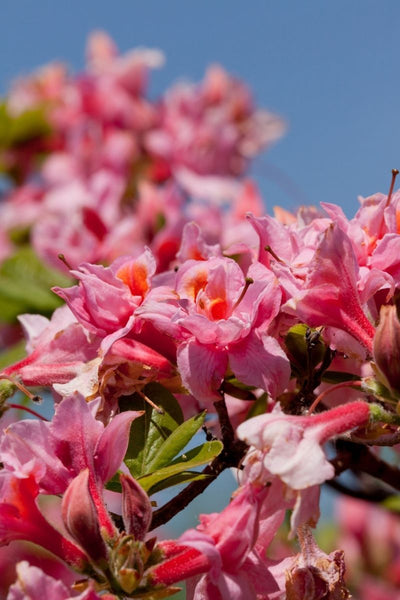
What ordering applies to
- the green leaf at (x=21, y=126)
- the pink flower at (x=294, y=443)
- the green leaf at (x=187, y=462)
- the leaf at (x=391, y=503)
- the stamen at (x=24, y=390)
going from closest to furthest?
the pink flower at (x=294, y=443), the green leaf at (x=187, y=462), the stamen at (x=24, y=390), the leaf at (x=391, y=503), the green leaf at (x=21, y=126)

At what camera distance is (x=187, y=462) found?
81 centimetres

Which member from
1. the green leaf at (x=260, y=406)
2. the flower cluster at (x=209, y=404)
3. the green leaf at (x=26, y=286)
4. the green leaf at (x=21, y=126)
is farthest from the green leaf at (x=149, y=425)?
the green leaf at (x=21, y=126)

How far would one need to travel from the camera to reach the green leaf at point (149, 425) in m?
0.88

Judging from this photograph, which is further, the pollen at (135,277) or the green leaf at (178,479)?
A: the pollen at (135,277)

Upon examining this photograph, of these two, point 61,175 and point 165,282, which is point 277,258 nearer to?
point 165,282

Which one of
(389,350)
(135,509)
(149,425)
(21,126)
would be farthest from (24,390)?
(21,126)

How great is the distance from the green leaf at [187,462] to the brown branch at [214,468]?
0.02 m

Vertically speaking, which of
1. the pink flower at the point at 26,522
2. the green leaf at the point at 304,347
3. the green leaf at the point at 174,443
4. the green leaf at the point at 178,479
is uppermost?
the green leaf at the point at 304,347

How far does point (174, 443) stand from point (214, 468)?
6 centimetres

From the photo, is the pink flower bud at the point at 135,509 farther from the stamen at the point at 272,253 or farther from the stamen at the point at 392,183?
the stamen at the point at 392,183

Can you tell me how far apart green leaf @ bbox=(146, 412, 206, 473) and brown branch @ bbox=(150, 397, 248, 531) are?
36mm

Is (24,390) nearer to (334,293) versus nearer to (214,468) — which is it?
(214,468)

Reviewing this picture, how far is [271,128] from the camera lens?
11.6 ft

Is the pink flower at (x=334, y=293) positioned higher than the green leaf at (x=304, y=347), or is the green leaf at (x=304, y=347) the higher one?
the pink flower at (x=334, y=293)
